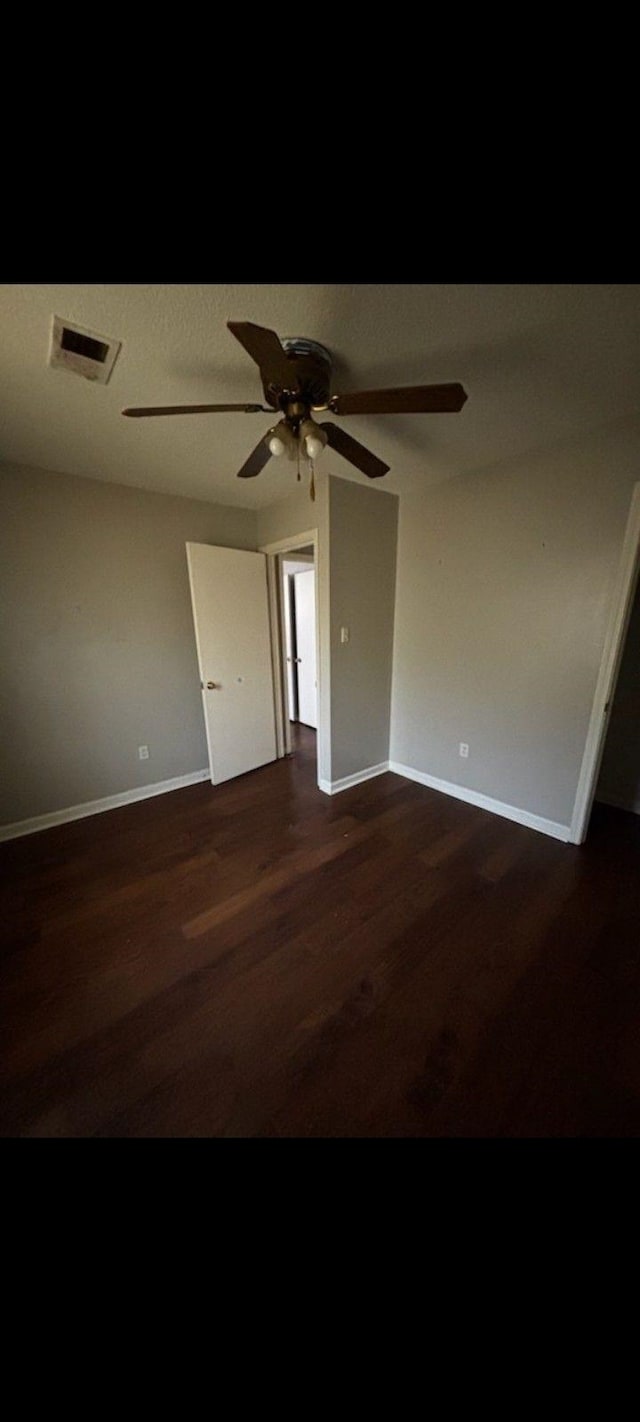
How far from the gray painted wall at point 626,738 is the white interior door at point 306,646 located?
270cm

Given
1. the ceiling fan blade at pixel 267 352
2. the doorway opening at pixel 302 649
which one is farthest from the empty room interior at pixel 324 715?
the doorway opening at pixel 302 649

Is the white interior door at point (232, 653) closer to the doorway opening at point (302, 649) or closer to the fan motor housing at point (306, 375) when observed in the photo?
the doorway opening at point (302, 649)

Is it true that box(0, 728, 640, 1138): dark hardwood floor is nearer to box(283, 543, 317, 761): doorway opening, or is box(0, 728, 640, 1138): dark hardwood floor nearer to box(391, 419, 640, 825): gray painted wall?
box(391, 419, 640, 825): gray painted wall

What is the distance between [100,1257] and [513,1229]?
86 centimetres

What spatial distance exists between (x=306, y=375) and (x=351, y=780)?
2.41 meters

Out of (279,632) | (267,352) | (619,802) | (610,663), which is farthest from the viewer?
(279,632)

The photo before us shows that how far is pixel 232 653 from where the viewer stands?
2979 mm

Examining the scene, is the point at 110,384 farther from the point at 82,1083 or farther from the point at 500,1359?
the point at 500,1359

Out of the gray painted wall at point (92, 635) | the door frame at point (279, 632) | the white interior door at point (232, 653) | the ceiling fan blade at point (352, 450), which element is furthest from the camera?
the door frame at point (279, 632)

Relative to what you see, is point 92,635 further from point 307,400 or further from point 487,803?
point 487,803

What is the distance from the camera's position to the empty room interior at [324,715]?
43.8 inches

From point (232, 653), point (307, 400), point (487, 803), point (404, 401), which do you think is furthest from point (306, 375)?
point (487, 803)

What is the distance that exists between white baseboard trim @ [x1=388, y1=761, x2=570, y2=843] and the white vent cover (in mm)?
2872
